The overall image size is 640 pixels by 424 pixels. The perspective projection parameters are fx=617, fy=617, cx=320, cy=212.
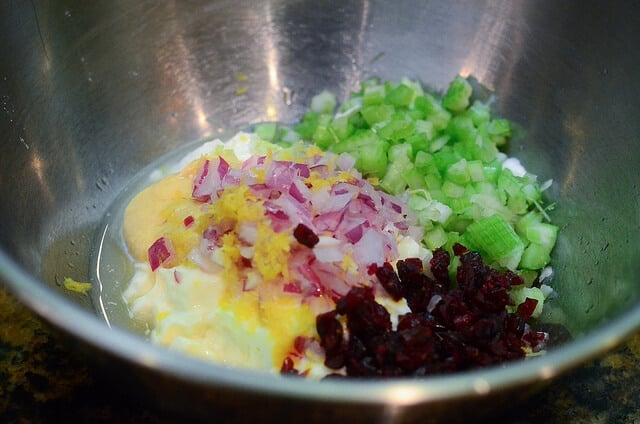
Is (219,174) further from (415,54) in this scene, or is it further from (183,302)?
(415,54)

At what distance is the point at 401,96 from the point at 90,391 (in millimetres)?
2135

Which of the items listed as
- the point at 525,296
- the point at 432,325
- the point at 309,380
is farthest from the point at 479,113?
the point at 309,380

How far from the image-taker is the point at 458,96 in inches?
132

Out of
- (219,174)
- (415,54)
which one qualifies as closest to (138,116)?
(219,174)

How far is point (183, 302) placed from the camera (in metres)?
2.46

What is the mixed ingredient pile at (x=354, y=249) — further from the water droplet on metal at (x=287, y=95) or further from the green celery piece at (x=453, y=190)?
the water droplet on metal at (x=287, y=95)

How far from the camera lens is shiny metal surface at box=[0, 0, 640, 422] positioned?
1.89 metres

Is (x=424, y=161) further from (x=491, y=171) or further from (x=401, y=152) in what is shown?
(x=491, y=171)

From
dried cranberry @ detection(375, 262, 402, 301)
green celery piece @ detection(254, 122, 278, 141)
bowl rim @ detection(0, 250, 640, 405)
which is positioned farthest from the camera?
green celery piece @ detection(254, 122, 278, 141)

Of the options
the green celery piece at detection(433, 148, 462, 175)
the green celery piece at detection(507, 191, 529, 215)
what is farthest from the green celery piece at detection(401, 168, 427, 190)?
the green celery piece at detection(507, 191, 529, 215)

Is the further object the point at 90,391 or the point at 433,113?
the point at 433,113

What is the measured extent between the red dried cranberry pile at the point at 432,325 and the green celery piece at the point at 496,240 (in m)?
Result: 0.11

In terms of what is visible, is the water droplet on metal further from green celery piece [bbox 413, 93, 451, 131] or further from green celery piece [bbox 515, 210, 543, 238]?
green celery piece [bbox 515, 210, 543, 238]

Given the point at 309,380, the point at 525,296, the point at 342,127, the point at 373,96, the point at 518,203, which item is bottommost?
the point at 525,296
